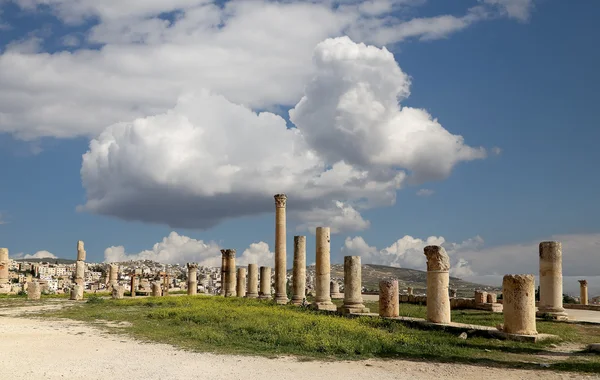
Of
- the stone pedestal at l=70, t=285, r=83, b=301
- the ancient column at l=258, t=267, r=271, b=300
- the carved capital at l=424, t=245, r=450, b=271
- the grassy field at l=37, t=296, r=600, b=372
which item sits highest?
the carved capital at l=424, t=245, r=450, b=271

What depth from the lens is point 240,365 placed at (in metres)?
11.6

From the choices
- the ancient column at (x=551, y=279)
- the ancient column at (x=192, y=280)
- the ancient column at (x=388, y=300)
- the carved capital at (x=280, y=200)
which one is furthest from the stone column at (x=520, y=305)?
the ancient column at (x=192, y=280)

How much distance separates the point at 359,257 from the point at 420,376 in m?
12.4

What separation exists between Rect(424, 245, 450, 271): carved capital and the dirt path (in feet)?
20.7

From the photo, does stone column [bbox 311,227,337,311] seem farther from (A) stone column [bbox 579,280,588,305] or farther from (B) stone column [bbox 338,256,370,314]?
(A) stone column [bbox 579,280,588,305]

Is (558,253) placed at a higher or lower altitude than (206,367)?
higher

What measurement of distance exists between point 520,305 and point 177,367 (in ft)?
33.4

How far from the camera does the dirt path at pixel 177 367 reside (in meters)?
10.6

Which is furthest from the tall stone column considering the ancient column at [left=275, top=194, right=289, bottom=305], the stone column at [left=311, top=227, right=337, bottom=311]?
the stone column at [left=311, top=227, right=337, bottom=311]

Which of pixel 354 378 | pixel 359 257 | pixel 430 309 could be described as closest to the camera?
pixel 354 378

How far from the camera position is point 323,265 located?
995 inches

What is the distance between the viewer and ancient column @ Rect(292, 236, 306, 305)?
92.0 feet

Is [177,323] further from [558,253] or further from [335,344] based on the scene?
[558,253]

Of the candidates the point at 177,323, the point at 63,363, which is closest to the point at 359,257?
the point at 177,323
